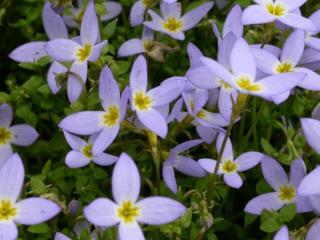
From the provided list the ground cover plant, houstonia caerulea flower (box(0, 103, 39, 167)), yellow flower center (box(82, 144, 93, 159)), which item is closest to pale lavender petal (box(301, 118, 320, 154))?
the ground cover plant

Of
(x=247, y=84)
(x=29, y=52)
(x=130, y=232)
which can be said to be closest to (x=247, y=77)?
(x=247, y=84)

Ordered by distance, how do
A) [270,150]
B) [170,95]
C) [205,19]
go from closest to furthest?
[170,95], [270,150], [205,19]

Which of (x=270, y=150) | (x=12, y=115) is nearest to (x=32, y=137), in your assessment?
(x=12, y=115)

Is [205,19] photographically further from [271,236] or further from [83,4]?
[271,236]

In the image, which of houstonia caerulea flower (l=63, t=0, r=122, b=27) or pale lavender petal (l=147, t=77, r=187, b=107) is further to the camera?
houstonia caerulea flower (l=63, t=0, r=122, b=27)

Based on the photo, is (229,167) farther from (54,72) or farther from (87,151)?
(54,72)

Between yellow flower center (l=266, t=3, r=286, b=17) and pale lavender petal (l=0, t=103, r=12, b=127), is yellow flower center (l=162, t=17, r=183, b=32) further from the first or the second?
pale lavender petal (l=0, t=103, r=12, b=127)

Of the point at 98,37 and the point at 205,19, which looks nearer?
the point at 98,37
